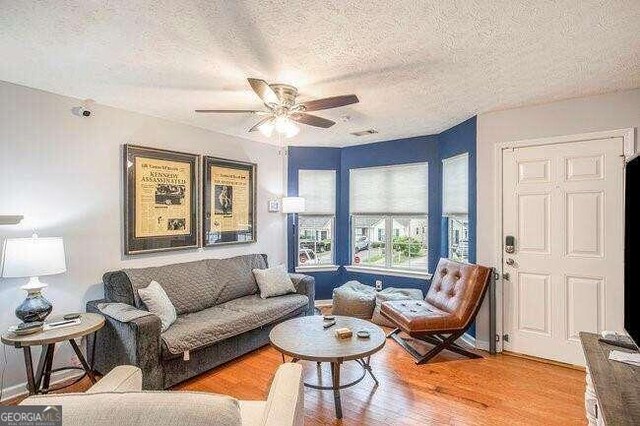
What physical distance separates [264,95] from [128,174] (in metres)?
1.88

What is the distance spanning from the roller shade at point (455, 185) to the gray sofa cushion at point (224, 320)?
2183 millimetres

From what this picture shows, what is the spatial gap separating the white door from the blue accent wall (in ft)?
1.52

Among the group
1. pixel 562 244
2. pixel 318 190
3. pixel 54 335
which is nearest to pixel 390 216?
pixel 318 190

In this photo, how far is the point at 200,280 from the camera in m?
3.55

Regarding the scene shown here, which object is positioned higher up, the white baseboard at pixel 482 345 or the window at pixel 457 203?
the window at pixel 457 203

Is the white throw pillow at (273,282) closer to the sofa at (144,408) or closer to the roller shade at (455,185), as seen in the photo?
the roller shade at (455,185)

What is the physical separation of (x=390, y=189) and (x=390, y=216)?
0.40m

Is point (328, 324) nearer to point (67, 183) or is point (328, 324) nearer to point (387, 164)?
point (67, 183)

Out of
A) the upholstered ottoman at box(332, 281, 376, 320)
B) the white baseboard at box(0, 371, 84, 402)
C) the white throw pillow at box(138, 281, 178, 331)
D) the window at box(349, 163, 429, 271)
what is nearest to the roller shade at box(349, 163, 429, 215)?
the window at box(349, 163, 429, 271)

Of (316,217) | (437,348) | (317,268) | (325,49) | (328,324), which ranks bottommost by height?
(437,348)

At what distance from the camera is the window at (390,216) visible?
4684 millimetres

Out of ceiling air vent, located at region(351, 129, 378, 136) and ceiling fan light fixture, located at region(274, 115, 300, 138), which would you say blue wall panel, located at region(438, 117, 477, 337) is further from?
ceiling fan light fixture, located at region(274, 115, 300, 138)

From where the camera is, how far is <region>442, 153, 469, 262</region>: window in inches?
154

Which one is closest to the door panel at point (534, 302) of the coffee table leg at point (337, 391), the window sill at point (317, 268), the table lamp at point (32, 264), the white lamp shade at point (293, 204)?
the coffee table leg at point (337, 391)
